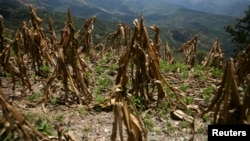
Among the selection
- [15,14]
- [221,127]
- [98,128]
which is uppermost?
[15,14]

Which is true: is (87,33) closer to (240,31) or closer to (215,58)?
(215,58)

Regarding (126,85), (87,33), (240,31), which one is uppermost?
(240,31)

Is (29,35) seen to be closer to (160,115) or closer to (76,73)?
(76,73)

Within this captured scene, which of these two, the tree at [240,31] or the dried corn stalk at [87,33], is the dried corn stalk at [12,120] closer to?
the dried corn stalk at [87,33]

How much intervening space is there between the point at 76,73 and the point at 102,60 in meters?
4.82

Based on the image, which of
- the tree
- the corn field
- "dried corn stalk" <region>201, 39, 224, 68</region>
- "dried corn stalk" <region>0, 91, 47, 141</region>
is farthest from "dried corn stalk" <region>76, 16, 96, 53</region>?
the tree

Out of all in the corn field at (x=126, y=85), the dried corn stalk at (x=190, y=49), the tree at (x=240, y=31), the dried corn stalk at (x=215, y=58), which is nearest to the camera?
the corn field at (x=126, y=85)

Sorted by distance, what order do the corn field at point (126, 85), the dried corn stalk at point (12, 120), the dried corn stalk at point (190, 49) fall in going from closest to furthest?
1. the dried corn stalk at point (12, 120)
2. the corn field at point (126, 85)
3. the dried corn stalk at point (190, 49)

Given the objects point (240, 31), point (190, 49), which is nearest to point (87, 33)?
point (190, 49)

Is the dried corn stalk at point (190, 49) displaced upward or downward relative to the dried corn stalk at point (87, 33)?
downward

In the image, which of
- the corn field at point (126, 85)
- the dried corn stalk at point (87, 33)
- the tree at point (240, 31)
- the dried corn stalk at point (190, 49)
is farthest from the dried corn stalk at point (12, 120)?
the tree at point (240, 31)

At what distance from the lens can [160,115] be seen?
22.1 feet

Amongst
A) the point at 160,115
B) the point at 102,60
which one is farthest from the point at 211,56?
the point at 160,115

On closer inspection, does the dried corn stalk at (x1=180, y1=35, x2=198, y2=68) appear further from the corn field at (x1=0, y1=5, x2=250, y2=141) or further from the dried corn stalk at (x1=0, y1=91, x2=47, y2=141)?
the dried corn stalk at (x1=0, y1=91, x2=47, y2=141)
